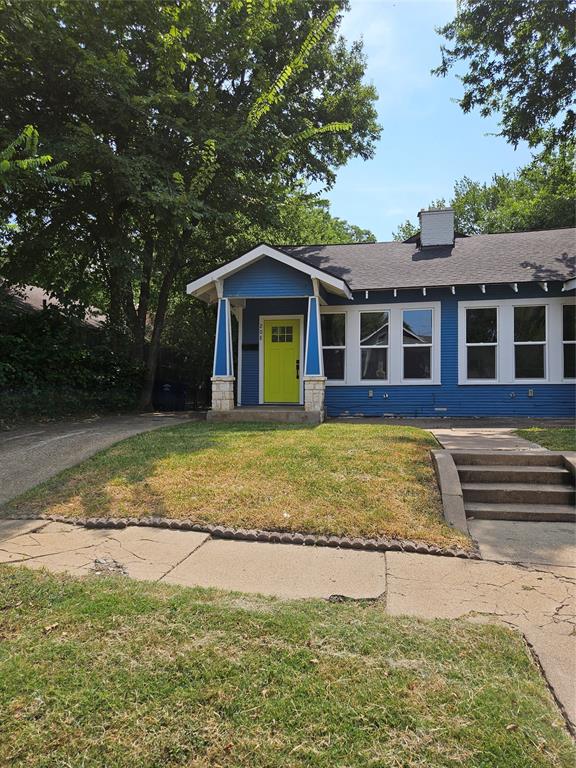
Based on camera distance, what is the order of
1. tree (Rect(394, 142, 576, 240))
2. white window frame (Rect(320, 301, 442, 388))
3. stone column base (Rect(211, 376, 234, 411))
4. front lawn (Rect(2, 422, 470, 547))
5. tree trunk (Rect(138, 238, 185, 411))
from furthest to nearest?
1. tree (Rect(394, 142, 576, 240))
2. tree trunk (Rect(138, 238, 185, 411))
3. white window frame (Rect(320, 301, 442, 388))
4. stone column base (Rect(211, 376, 234, 411))
5. front lawn (Rect(2, 422, 470, 547))

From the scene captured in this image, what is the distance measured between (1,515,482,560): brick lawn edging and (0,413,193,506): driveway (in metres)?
1.45

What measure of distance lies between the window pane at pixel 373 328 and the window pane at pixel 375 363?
8.0 inches

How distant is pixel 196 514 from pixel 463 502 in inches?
114

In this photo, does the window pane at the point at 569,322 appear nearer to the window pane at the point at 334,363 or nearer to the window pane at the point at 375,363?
the window pane at the point at 375,363

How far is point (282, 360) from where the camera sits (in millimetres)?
12672

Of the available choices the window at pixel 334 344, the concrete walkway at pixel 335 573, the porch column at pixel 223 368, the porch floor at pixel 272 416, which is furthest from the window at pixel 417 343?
the concrete walkway at pixel 335 573

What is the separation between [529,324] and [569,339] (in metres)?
0.94

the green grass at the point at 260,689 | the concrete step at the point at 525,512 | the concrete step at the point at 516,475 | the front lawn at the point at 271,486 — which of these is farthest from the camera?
the concrete step at the point at 516,475

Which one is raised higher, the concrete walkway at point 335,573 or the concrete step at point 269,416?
the concrete step at point 269,416

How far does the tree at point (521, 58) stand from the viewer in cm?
1186

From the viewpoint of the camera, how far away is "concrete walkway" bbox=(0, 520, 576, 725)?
2988mm

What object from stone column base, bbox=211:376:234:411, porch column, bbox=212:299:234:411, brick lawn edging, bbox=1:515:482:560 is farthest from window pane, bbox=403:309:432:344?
brick lawn edging, bbox=1:515:482:560

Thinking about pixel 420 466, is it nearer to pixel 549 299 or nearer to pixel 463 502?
pixel 463 502

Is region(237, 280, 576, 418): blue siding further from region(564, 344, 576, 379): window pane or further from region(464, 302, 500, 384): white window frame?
region(564, 344, 576, 379): window pane
